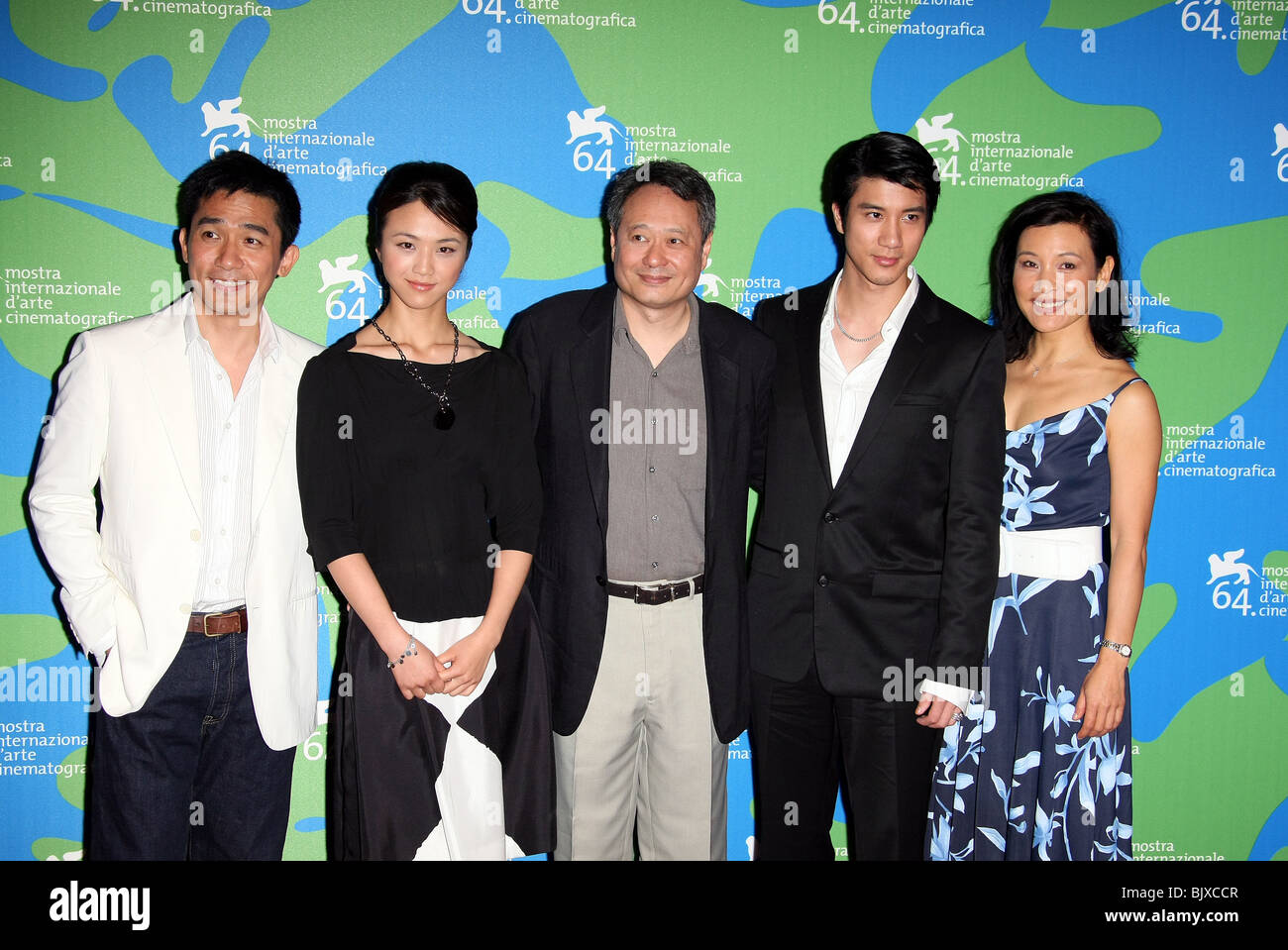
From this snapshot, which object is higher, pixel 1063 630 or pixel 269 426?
pixel 269 426

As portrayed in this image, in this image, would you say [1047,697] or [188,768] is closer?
[188,768]

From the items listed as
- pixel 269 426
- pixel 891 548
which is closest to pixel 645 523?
pixel 891 548

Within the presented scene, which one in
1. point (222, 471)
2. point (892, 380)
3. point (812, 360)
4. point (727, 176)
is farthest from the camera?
point (727, 176)

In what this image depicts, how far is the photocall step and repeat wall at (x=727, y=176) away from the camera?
3018 millimetres

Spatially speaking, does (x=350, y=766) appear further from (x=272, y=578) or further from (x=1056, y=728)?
(x=1056, y=728)

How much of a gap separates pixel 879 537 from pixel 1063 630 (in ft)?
2.05

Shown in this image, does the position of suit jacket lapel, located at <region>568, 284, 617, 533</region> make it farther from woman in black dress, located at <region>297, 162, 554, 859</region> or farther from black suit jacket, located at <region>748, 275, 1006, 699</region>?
black suit jacket, located at <region>748, 275, 1006, 699</region>

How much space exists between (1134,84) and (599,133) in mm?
2010

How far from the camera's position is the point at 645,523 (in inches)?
97.0

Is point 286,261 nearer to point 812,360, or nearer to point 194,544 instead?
point 194,544
